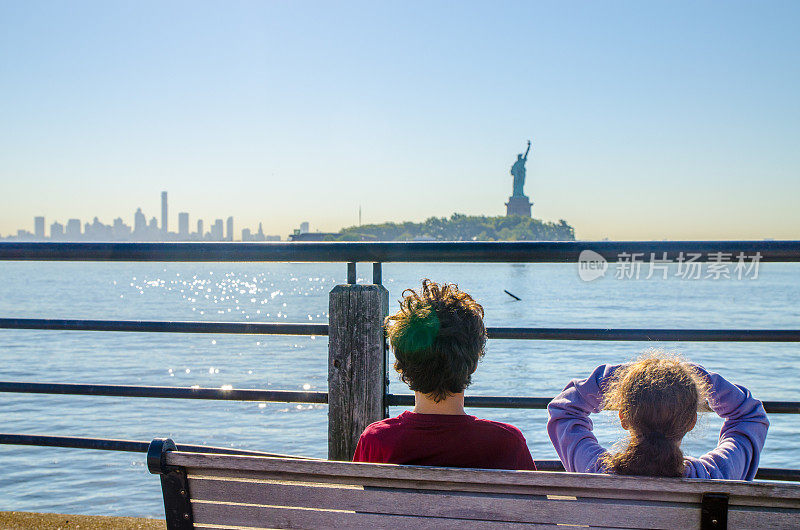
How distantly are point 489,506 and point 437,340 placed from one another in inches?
17.9

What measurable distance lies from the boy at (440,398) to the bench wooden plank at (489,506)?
0.26m

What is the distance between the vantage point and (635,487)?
1293 mm

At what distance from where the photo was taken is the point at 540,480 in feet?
4.25

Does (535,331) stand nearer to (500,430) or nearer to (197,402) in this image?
(500,430)

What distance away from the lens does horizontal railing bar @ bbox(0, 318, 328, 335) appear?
3010 mm

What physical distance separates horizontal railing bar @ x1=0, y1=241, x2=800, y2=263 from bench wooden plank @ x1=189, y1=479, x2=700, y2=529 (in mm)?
1450

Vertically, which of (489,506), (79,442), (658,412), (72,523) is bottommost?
(72,523)

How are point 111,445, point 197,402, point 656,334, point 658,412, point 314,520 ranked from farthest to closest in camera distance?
point 197,402 < point 111,445 < point 656,334 < point 658,412 < point 314,520

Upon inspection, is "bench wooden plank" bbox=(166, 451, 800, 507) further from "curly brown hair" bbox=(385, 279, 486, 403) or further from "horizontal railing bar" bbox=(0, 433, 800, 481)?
"horizontal railing bar" bbox=(0, 433, 800, 481)

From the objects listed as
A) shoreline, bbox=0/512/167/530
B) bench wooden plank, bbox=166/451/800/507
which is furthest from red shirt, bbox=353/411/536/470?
shoreline, bbox=0/512/167/530

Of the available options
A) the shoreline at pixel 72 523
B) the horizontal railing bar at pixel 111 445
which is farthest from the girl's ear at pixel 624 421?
the shoreline at pixel 72 523

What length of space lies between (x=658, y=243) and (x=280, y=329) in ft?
4.98

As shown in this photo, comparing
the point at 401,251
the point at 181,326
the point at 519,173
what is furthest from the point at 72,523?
the point at 519,173

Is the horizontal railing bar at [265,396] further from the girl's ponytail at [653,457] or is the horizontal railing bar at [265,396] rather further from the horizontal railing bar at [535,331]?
the girl's ponytail at [653,457]
